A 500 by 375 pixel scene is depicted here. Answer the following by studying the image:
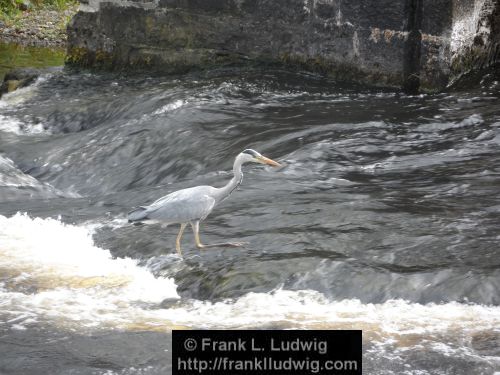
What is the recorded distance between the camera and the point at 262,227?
6941 millimetres

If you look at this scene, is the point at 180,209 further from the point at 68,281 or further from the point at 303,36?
the point at 303,36

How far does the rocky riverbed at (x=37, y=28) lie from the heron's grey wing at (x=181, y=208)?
13.2 m

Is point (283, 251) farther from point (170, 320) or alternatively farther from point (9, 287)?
point (9, 287)

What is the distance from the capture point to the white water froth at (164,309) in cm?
530

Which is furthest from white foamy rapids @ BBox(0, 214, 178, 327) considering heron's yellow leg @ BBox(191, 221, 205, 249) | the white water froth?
heron's yellow leg @ BBox(191, 221, 205, 249)

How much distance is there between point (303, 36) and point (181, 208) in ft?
20.0

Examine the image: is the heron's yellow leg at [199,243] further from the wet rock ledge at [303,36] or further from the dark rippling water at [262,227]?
the wet rock ledge at [303,36]

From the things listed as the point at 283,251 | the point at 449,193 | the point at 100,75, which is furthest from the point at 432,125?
the point at 100,75

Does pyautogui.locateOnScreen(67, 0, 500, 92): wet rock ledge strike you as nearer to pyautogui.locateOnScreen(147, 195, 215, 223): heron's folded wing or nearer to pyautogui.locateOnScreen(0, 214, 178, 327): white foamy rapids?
pyautogui.locateOnScreen(0, 214, 178, 327): white foamy rapids

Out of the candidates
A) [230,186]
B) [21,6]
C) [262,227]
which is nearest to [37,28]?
[21,6]

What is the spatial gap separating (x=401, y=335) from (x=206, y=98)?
6.16 metres

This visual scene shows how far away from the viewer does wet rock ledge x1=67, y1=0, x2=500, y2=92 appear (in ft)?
35.4

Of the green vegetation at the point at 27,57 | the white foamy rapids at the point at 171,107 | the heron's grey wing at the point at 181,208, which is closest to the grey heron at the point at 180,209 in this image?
the heron's grey wing at the point at 181,208

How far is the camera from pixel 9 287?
6293mm
